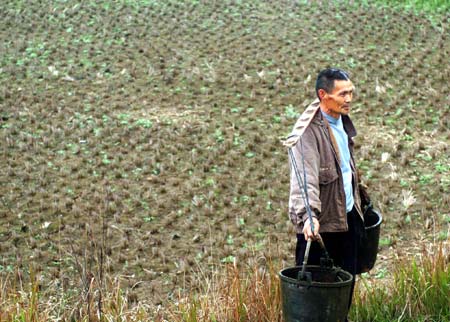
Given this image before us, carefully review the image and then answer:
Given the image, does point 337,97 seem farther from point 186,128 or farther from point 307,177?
point 186,128

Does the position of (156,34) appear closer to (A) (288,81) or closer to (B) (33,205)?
(A) (288,81)

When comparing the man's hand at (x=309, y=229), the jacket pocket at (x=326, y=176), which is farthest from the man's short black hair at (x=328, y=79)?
the man's hand at (x=309, y=229)

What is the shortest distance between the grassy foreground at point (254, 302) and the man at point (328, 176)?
0.43 meters

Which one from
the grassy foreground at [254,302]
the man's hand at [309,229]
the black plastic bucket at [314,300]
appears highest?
the man's hand at [309,229]

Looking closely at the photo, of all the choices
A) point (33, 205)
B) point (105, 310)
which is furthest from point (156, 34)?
point (105, 310)

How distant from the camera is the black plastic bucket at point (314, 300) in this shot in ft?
12.8

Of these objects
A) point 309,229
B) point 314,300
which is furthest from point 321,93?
point 314,300

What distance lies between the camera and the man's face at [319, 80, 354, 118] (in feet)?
14.4

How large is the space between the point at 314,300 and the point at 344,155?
991mm

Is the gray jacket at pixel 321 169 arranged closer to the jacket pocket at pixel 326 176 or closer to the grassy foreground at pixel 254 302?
the jacket pocket at pixel 326 176

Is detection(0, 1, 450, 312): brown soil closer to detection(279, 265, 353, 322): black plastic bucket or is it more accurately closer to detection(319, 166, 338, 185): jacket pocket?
detection(279, 265, 353, 322): black plastic bucket

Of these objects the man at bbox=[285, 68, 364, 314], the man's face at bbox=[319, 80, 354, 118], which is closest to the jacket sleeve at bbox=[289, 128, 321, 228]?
the man at bbox=[285, 68, 364, 314]

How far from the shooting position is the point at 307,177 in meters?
4.20

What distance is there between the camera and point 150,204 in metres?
8.92
